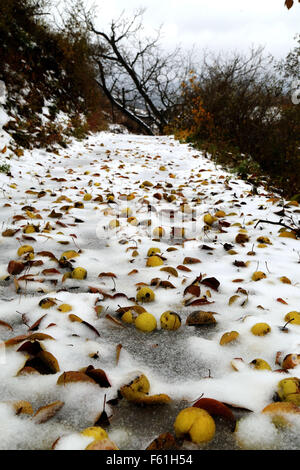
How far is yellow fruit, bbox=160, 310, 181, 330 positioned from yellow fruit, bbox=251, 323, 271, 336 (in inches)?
12.7

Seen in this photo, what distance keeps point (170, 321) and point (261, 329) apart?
0.38m

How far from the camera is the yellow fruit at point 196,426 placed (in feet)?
2.48

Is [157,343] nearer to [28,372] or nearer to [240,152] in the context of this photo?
[28,372]

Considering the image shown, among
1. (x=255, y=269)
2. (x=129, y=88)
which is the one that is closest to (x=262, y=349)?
(x=255, y=269)

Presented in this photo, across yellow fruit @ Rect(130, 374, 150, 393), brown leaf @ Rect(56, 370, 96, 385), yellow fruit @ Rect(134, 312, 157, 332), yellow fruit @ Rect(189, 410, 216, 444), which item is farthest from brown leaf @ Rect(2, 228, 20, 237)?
yellow fruit @ Rect(189, 410, 216, 444)

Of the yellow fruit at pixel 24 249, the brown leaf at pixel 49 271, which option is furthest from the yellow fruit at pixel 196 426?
the yellow fruit at pixel 24 249

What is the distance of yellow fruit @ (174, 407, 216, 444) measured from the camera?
0.75m

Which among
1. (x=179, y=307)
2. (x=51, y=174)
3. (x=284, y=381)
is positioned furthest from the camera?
(x=51, y=174)

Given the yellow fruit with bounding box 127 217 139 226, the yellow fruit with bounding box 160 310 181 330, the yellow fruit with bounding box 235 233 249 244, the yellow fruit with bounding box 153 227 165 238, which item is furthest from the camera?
the yellow fruit with bounding box 127 217 139 226

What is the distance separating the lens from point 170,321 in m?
1.26

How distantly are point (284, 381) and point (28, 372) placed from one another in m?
0.83

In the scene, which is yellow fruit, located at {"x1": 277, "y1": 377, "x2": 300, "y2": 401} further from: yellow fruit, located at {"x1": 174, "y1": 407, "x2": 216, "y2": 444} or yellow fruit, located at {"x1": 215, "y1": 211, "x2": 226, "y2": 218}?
yellow fruit, located at {"x1": 215, "y1": 211, "x2": 226, "y2": 218}

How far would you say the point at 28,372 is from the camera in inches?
37.5

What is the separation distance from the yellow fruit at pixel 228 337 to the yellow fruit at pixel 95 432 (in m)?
0.59
